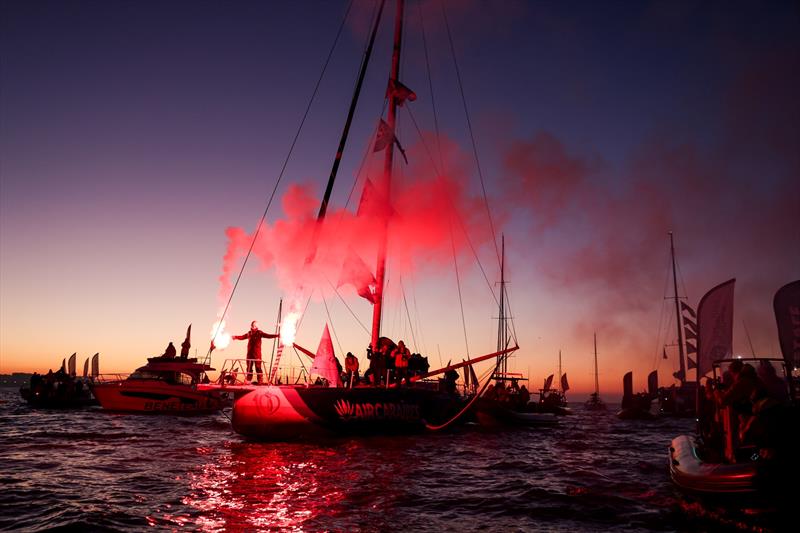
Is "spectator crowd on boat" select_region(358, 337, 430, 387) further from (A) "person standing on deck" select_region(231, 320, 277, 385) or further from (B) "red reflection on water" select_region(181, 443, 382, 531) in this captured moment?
(B) "red reflection on water" select_region(181, 443, 382, 531)

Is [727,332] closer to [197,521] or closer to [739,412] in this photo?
[739,412]

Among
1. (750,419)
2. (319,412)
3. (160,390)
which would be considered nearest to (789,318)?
(750,419)

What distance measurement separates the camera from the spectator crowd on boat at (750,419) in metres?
8.73

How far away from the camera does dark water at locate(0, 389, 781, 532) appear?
9117mm

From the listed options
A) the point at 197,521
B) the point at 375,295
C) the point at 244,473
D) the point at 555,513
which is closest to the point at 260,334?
the point at 375,295

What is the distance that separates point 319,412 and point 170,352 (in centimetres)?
2484

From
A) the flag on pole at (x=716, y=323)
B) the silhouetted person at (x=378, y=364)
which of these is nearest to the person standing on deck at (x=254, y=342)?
the silhouetted person at (x=378, y=364)

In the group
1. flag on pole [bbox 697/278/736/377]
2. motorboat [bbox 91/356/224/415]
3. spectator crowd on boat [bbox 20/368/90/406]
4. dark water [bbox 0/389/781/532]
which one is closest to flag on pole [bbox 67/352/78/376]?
spectator crowd on boat [bbox 20/368/90/406]

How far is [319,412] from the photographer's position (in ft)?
61.5

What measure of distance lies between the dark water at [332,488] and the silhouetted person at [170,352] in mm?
17512

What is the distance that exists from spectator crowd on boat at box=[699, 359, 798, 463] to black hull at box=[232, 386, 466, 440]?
475 inches

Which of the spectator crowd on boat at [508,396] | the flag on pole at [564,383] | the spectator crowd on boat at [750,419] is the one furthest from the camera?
the flag on pole at [564,383]

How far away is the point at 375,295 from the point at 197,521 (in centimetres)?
1593

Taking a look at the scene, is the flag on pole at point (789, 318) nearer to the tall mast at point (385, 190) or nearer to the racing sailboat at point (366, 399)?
the racing sailboat at point (366, 399)
